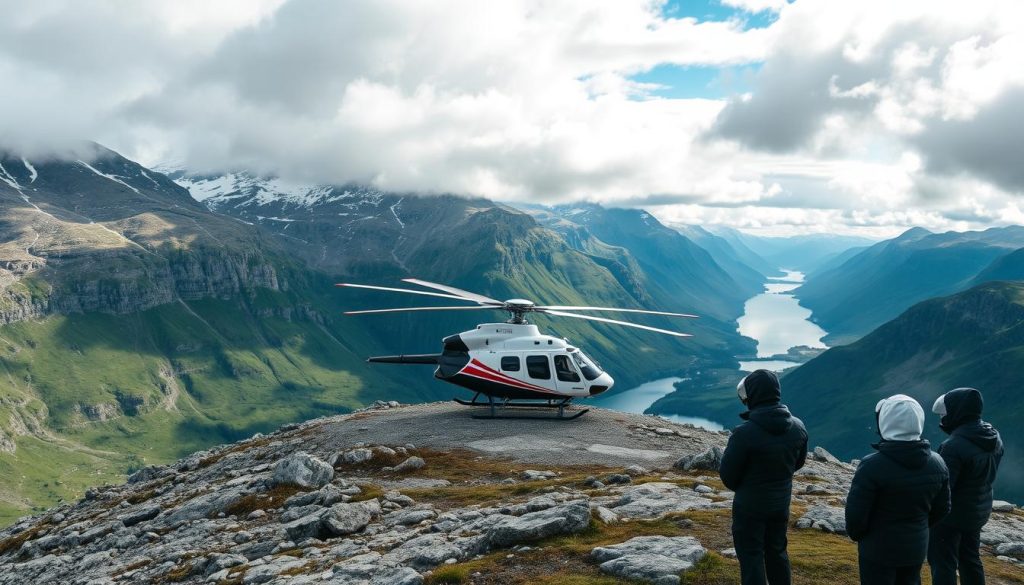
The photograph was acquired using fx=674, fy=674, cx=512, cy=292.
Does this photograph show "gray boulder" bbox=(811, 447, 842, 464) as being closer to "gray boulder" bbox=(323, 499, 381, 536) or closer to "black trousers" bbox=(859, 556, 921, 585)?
"gray boulder" bbox=(323, 499, 381, 536)

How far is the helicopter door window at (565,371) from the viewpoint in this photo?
39969 mm

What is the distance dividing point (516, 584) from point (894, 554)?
7.52 m

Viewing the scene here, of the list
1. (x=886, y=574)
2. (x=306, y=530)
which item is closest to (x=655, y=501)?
(x=306, y=530)

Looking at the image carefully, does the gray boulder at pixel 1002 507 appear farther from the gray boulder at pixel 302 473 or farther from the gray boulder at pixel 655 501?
the gray boulder at pixel 302 473

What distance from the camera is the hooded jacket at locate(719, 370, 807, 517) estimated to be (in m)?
12.1

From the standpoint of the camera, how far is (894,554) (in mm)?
10477

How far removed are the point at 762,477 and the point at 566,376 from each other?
1098 inches

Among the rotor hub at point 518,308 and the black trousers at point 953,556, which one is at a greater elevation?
the rotor hub at point 518,308

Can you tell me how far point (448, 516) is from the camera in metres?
21.7

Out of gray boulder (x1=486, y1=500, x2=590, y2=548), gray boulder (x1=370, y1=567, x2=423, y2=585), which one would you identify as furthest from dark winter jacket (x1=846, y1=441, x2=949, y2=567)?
gray boulder (x1=370, y1=567, x2=423, y2=585)

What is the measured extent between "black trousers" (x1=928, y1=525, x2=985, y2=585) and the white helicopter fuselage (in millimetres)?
26753

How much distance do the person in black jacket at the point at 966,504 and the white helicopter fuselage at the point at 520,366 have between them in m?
26.8

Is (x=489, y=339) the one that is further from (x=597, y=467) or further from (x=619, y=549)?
(x=619, y=549)

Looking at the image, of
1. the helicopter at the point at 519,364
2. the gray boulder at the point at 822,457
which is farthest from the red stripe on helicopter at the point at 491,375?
the gray boulder at the point at 822,457
